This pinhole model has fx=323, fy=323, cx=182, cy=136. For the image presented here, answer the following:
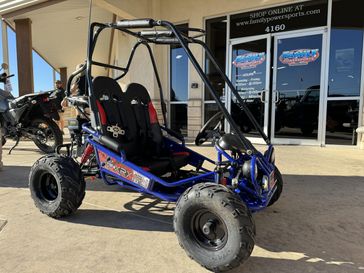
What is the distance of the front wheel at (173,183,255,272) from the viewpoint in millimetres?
1917

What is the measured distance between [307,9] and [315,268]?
6.07m

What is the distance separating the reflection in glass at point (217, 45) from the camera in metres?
7.81

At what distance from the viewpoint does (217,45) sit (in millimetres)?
7984

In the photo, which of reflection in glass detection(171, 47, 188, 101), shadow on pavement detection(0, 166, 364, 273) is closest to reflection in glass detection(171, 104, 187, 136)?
reflection in glass detection(171, 47, 188, 101)

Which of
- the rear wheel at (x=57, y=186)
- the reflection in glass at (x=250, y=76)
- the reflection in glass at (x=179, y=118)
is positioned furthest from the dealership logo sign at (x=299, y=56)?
the rear wheel at (x=57, y=186)

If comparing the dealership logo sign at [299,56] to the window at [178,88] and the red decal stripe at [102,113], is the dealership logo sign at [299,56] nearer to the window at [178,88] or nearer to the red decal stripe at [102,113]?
the window at [178,88]

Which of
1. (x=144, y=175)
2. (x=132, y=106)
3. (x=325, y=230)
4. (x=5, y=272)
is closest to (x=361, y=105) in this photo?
(x=325, y=230)

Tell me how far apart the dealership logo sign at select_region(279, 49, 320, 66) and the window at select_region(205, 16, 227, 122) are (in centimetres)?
152

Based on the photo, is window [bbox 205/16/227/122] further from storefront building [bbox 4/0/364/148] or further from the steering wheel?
the steering wheel

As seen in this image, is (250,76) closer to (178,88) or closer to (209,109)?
(209,109)

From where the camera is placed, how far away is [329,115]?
258 inches

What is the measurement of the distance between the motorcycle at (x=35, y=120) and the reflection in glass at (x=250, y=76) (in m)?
3.98

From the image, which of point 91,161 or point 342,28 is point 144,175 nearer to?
point 91,161

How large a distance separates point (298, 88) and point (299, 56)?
0.67 m
